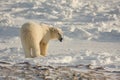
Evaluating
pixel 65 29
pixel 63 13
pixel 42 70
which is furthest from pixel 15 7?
pixel 42 70

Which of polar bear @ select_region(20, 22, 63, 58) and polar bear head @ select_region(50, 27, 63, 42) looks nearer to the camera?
polar bear @ select_region(20, 22, 63, 58)

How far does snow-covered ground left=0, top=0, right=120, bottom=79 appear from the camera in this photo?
8.44 meters

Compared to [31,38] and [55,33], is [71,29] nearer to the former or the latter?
[55,33]

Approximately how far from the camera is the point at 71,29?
14.6 metres

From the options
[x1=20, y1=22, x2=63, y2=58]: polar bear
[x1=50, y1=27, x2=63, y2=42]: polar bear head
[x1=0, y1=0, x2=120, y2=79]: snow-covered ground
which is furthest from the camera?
[x1=50, y1=27, x2=63, y2=42]: polar bear head

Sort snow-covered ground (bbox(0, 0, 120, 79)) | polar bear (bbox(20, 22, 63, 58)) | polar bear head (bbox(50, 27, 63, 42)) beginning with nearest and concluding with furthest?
snow-covered ground (bbox(0, 0, 120, 79))
polar bear (bbox(20, 22, 63, 58))
polar bear head (bbox(50, 27, 63, 42))

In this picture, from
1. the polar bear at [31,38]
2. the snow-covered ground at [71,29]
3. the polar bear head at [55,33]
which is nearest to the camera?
the snow-covered ground at [71,29]

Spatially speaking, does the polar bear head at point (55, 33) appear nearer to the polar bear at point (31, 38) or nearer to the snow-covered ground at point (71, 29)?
the snow-covered ground at point (71, 29)

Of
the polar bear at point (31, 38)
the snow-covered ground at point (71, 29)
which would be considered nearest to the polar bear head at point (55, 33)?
the snow-covered ground at point (71, 29)

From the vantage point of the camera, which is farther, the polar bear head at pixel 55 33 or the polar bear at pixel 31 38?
the polar bear head at pixel 55 33

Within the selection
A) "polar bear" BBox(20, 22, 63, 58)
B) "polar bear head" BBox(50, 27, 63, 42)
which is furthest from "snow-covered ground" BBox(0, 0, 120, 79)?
"polar bear head" BBox(50, 27, 63, 42)

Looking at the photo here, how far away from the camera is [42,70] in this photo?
6082 mm

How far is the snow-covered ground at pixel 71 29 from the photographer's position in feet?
27.7

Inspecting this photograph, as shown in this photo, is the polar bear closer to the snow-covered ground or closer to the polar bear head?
the snow-covered ground
